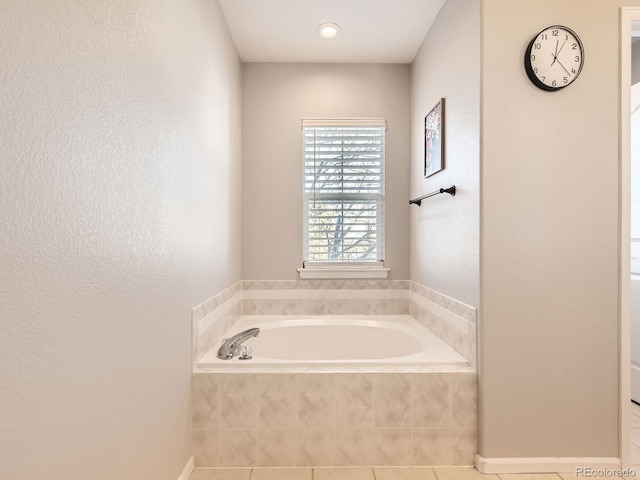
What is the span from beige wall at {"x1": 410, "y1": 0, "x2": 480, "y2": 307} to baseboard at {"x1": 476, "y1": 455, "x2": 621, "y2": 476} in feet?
2.44

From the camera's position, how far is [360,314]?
2.80 metres

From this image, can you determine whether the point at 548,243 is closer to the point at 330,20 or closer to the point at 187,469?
the point at 330,20

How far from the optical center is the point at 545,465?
1670mm

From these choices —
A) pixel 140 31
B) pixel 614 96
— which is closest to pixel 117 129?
pixel 140 31

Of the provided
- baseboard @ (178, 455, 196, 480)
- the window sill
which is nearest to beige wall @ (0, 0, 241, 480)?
baseboard @ (178, 455, 196, 480)

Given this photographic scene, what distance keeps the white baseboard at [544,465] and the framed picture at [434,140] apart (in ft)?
5.18

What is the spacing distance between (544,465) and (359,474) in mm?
878

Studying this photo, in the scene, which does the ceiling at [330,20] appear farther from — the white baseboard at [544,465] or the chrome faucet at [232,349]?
the white baseboard at [544,465]

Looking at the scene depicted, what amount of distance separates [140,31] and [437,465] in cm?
222

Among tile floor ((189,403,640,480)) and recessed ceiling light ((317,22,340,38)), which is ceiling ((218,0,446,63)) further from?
tile floor ((189,403,640,480))

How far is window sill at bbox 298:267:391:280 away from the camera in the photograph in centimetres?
280

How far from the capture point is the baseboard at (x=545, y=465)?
5.46 feet

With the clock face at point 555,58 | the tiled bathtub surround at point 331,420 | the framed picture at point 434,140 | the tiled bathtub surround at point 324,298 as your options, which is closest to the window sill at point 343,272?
the tiled bathtub surround at point 324,298

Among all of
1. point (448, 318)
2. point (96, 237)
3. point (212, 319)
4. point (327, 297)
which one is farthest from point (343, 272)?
point (96, 237)
